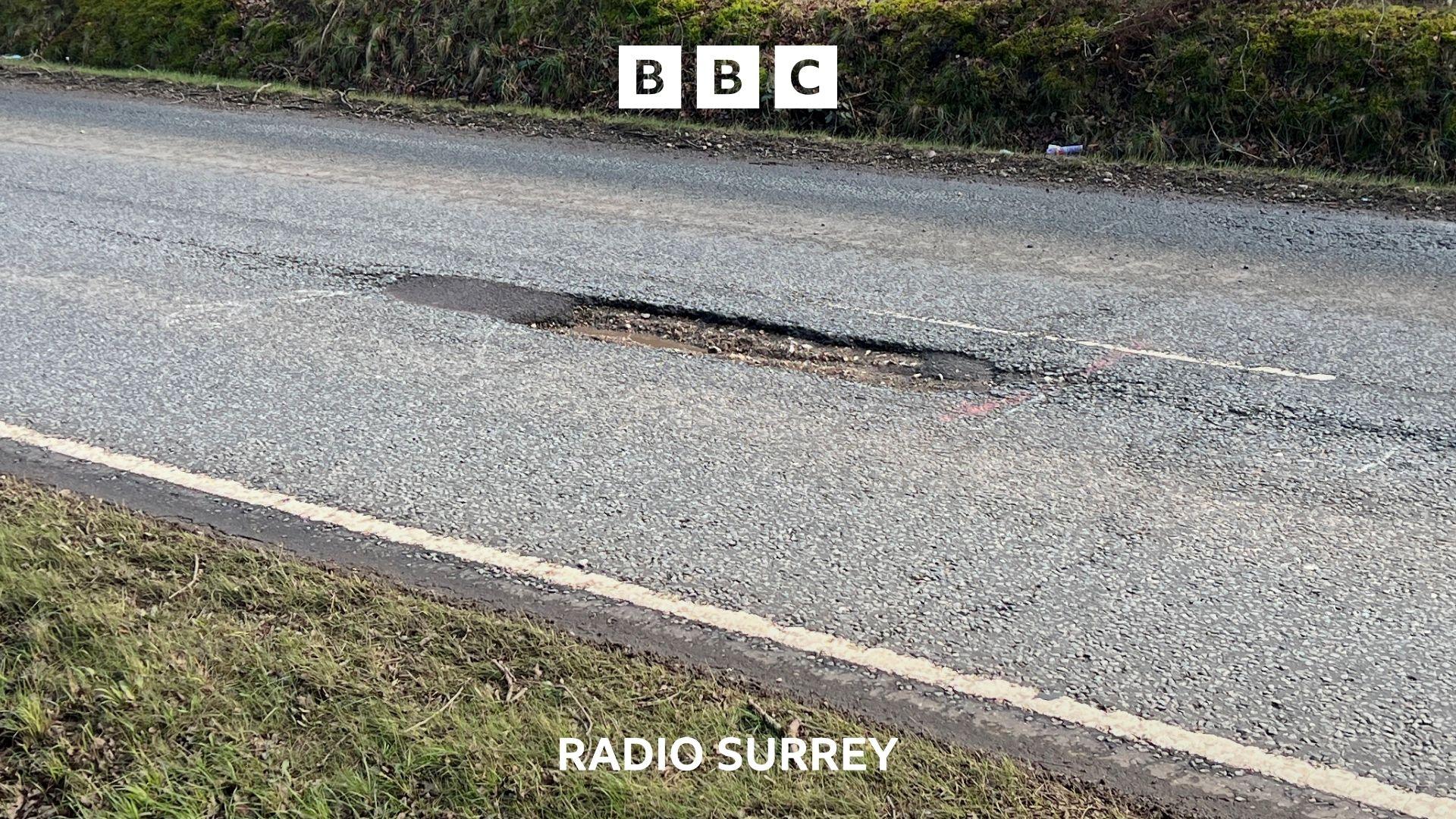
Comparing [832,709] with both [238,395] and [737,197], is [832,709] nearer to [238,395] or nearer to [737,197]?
[238,395]

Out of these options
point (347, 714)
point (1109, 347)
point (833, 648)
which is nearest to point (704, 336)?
point (1109, 347)

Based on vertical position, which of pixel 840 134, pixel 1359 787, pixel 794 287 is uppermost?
pixel 840 134

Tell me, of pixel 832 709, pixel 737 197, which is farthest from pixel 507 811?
pixel 737 197

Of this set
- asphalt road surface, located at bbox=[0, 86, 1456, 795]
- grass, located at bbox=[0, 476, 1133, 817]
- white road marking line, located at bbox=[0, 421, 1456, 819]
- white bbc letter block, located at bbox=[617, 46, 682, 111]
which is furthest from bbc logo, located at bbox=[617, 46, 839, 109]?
grass, located at bbox=[0, 476, 1133, 817]

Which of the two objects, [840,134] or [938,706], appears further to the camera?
[840,134]

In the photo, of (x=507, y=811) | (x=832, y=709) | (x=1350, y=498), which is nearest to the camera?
(x=507, y=811)

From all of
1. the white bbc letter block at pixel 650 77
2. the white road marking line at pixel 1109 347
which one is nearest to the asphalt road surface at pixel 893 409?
the white road marking line at pixel 1109 347

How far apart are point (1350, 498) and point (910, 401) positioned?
1.65 metres

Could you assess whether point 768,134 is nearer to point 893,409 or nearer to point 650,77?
point 650,77

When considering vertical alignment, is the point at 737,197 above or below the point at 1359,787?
above

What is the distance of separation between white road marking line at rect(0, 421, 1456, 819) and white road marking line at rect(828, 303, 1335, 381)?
2709 mm

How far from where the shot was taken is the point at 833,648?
3.46 m

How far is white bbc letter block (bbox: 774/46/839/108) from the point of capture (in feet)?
37.3

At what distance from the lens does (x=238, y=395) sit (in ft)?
17.1
